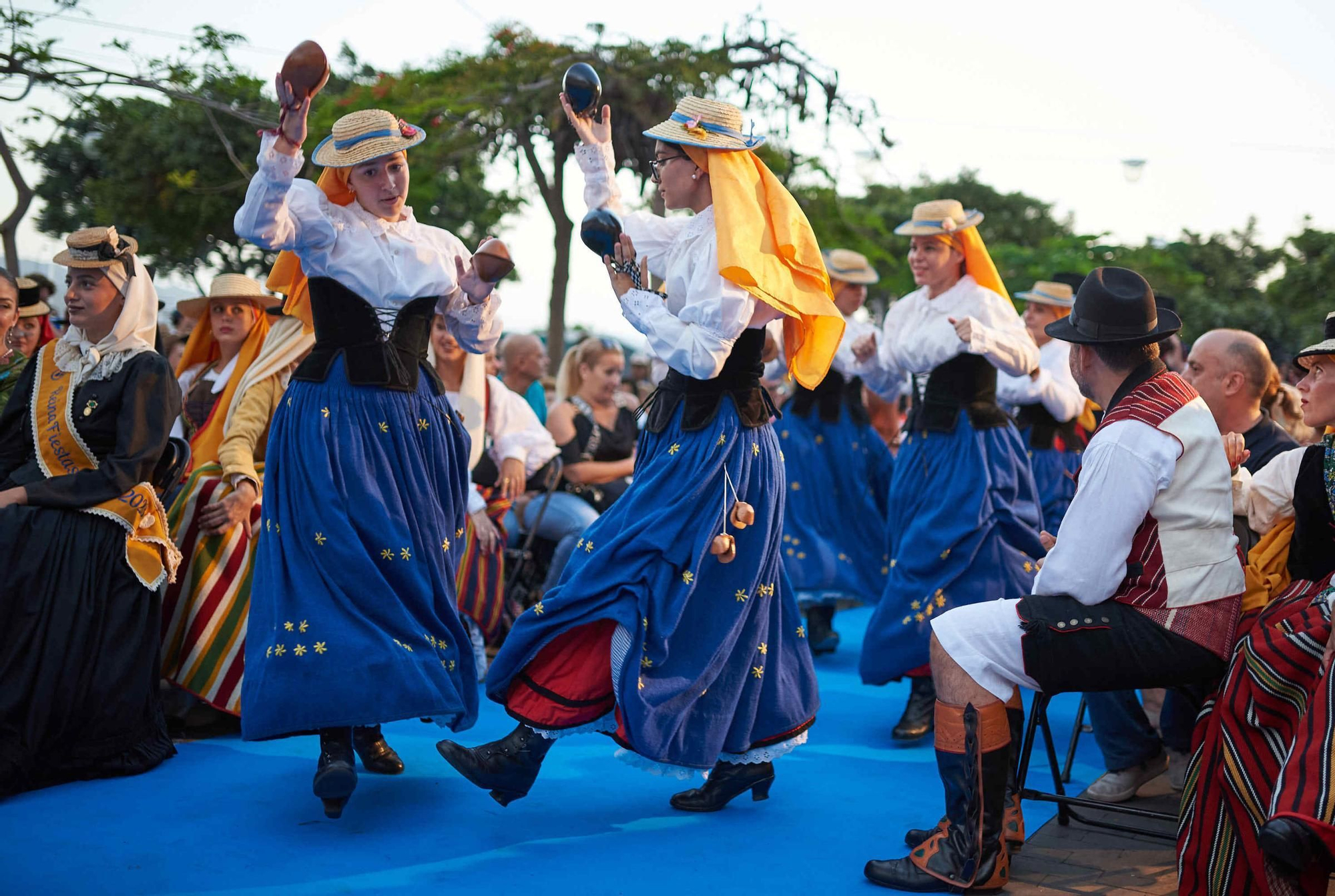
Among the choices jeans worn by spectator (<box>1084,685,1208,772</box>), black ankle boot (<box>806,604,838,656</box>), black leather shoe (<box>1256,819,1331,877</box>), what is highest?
black leather shoe (<box>1256,819,1331,877</box>)

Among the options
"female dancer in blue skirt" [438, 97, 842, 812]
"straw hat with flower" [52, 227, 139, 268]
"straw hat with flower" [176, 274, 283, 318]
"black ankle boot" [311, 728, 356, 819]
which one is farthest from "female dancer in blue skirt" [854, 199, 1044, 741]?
"straw hat with flower" [52, 227, 139, 268]

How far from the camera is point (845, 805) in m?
3.99

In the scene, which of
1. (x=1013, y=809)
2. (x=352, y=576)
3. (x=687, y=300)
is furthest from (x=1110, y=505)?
(x=352, y=576)

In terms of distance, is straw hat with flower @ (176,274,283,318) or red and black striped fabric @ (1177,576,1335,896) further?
straw hat with flower @ (176,274,283,318)

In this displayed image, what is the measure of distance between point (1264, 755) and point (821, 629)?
396 centimetres

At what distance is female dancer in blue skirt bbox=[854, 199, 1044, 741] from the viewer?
16.1ft

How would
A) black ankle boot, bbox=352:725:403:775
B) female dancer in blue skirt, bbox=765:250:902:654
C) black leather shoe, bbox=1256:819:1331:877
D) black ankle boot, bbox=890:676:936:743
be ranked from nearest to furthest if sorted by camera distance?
black leather shoe, bbox=1256:819:1331:877 < black ankle boot, bbox=352:725:403:775 < black ankle boot, bbox=890:676:936:743 < female dancer in blue skirt, bbox=765:250:902:654

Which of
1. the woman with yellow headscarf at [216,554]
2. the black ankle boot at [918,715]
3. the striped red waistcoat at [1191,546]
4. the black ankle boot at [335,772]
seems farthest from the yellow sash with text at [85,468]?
the striped red waistcoat at [1191,546]

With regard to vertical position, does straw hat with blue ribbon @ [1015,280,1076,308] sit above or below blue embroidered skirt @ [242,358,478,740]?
above

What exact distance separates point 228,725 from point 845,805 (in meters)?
2.44

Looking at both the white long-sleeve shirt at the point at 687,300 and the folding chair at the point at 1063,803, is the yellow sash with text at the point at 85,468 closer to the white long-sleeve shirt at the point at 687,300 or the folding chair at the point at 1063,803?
the white long-sleeve shirt at the point at 687,300

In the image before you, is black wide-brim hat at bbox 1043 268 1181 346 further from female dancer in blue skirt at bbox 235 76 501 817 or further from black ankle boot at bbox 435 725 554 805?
female dancer in blue skirt at bbox 235 76 501 817

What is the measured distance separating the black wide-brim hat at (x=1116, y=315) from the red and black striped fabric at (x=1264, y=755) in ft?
2.41

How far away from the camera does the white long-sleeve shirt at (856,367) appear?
5.68 meters
